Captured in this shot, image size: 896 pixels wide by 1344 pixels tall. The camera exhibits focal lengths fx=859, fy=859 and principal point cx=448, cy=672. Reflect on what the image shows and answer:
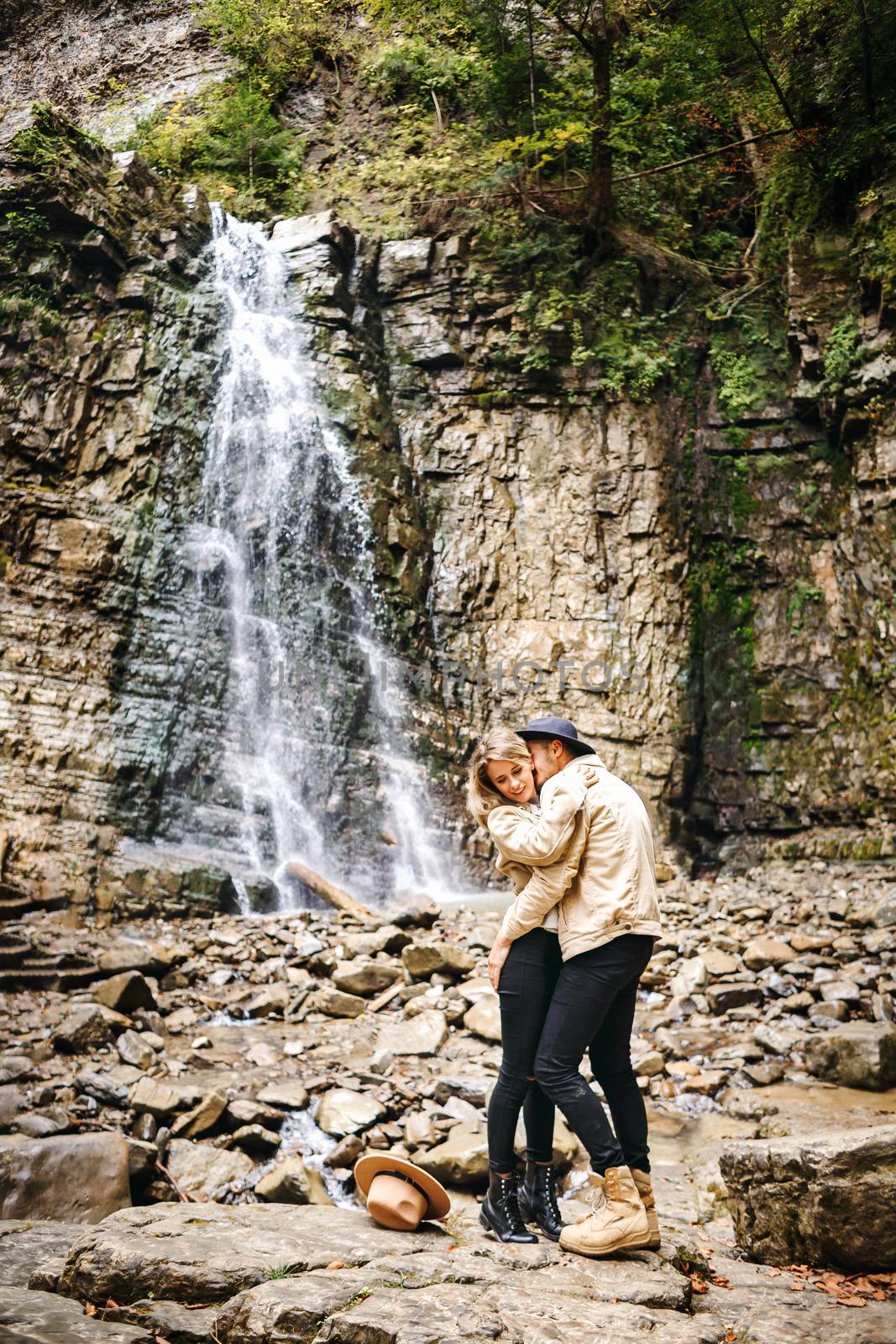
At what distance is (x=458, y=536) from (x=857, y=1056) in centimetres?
979

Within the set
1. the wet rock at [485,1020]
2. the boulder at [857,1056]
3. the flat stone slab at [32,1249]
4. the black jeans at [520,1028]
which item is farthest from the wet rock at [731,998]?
the flat stone slab at [32,1249]

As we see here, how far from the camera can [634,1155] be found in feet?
9.66

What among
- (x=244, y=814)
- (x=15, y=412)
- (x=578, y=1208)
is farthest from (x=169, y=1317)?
(x=15, y=412)

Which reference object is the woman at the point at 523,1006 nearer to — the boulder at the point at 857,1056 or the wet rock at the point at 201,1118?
the wet rock at the point at 201,1118

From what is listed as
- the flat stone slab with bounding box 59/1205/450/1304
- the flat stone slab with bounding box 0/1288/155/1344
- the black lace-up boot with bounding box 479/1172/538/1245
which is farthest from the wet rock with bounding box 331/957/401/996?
the flat stone slab with bounding box 0/1288/155/1344

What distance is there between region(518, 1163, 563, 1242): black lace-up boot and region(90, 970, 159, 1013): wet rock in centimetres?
446

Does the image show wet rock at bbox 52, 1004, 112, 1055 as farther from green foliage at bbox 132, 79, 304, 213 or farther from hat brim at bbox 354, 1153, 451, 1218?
green foliage at bbox 132, 79, 304, 213

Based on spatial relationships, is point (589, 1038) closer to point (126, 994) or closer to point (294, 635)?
point (126, 994)

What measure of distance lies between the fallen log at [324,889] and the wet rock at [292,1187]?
5.36 meters

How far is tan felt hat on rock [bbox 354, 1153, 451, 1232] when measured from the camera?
2.98 meters

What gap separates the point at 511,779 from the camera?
10.2ft

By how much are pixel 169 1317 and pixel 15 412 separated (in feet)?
40.8

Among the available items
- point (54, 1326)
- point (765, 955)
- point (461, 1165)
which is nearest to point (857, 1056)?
point (765, 955)

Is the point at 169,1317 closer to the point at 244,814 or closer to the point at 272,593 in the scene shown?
the point at 244,814
